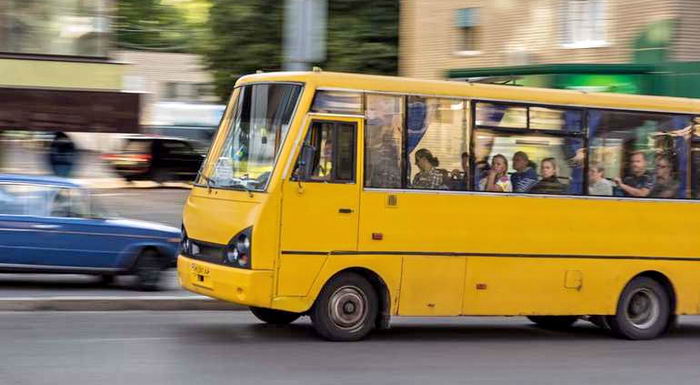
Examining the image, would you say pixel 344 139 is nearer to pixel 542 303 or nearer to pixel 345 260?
pixel 345 260

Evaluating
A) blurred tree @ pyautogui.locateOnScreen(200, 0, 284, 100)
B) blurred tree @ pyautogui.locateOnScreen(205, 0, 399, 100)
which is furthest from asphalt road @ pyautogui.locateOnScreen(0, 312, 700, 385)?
blurred tree @ pyautogui.locateOnScreen(200, 0, 284, 100)

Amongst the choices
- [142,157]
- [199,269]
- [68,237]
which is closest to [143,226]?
[68,237]

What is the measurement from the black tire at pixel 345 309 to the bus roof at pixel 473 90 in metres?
1.88

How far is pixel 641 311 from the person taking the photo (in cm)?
1209

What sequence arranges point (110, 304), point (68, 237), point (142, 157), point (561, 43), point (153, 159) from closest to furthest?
1. point (110, 304)
2. point (68, 237)
3. point (561, 43)
4. point (142, 157)
5. point (153, 159)

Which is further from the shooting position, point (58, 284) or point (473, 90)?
point (58, 284)

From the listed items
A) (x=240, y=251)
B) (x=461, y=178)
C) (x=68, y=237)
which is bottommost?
(x=68, y=237)

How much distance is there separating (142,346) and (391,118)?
323 centimetres

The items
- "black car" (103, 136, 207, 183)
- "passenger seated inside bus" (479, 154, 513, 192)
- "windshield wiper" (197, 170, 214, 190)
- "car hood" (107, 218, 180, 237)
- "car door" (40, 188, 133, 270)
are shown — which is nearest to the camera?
"windshield wiper" (197, 170, 214, 190)

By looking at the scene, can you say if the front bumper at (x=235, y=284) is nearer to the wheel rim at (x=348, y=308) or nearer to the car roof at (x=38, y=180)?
the wheel rim at (x=348, y=308)

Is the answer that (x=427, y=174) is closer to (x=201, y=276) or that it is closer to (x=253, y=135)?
(x=253, y=135)

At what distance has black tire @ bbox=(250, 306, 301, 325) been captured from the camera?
1154cm

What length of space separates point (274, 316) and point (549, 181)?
3254 mm

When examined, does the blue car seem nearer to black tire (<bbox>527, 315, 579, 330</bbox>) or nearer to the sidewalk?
black tire (<bbox>527, 315, 579, 330</bbox>)
